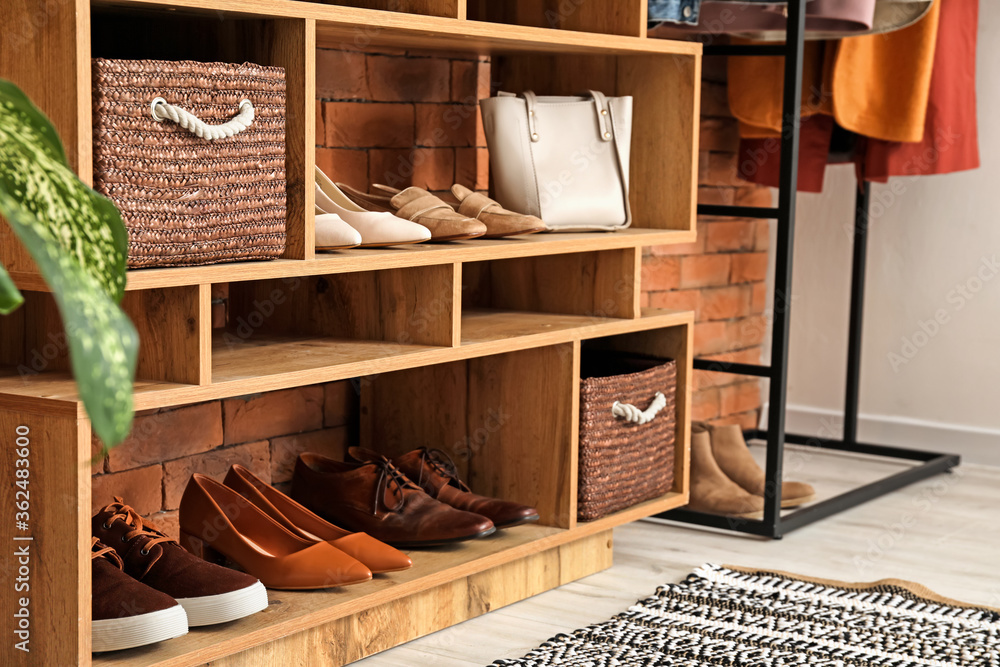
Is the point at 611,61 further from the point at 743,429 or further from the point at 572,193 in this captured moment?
the point at 743,429

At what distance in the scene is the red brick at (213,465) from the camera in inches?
75.3

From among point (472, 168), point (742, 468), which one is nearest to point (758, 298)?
point (742, 468)

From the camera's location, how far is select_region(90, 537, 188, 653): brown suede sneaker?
1390mm

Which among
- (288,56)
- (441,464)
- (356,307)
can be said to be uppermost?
(288,56)

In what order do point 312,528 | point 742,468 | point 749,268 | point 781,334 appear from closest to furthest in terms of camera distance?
point 312,528 < point 781,334 < point 742,468 < point 749,268

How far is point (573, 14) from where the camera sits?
221 cm

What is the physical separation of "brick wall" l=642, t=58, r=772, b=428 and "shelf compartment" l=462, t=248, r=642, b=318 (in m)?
0.89

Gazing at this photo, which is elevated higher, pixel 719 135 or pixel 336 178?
pixel 719 135

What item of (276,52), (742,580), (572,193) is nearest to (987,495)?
(742,580)

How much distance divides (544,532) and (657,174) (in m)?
0.74

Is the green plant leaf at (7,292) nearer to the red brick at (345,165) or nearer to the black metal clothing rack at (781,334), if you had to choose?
the red brick at (345,165)

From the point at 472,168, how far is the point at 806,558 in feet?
3.46

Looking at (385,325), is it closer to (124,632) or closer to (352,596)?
(352,596)

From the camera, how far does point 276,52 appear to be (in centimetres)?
153
